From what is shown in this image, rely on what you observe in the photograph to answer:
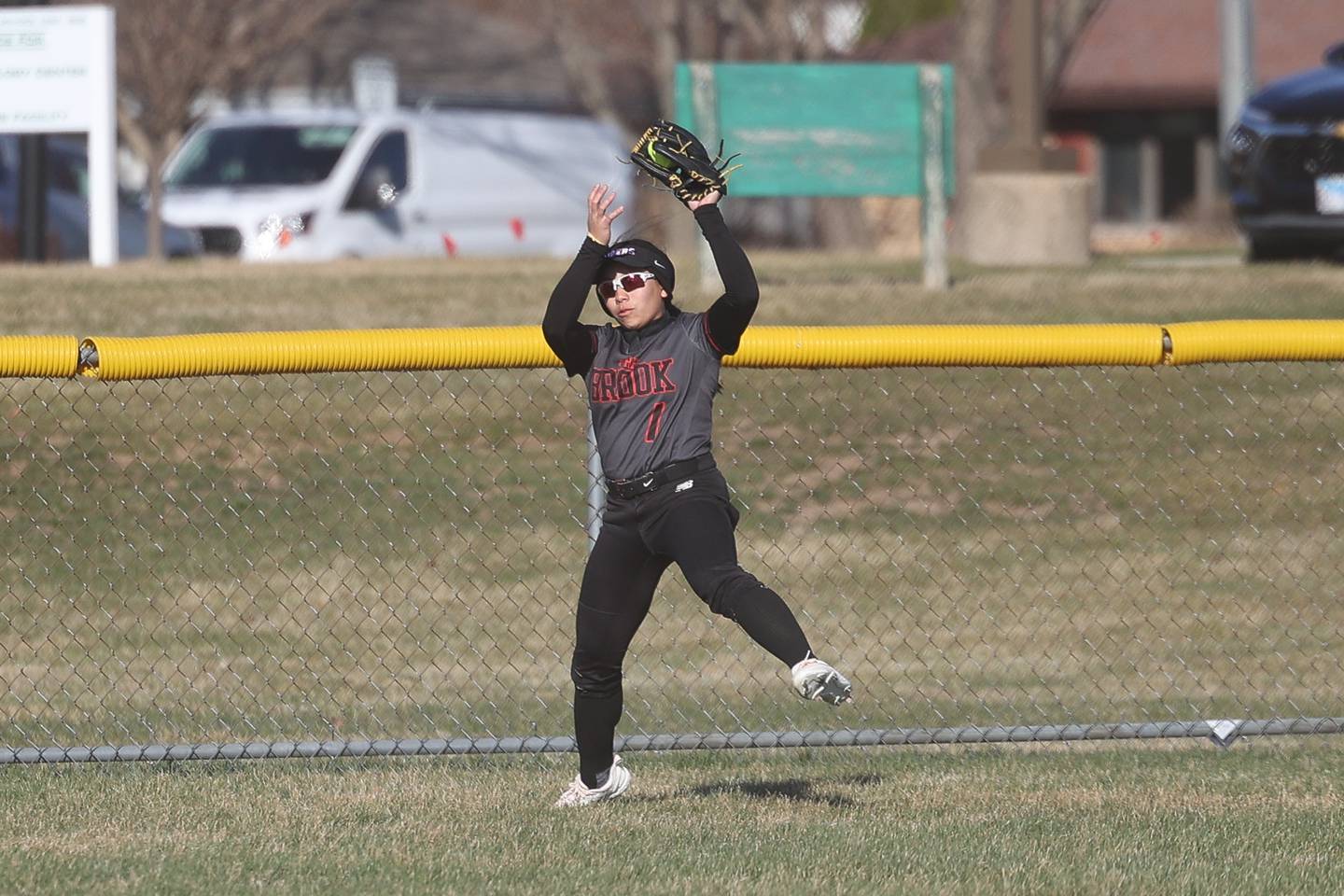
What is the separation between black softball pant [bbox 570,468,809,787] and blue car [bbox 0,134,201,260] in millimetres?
12417

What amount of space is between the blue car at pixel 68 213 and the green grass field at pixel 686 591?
6.48 metres

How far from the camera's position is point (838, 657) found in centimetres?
857

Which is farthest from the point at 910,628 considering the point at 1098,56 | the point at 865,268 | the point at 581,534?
the point at 1098,56

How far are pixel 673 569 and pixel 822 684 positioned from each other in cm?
411

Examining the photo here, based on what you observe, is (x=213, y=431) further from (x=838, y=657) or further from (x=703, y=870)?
(x=703, y=870)

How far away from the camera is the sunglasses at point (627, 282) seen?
18.3 feet

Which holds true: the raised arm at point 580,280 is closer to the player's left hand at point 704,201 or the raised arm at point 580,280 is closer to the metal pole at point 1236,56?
the player's left hand at point 704,201

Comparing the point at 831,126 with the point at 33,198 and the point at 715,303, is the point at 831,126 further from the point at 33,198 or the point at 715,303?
the point at 715,303

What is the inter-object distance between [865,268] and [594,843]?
954 cm

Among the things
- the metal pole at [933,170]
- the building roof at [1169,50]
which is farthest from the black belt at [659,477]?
the building roof at [1169,50]

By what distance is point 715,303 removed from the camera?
18.3 feet

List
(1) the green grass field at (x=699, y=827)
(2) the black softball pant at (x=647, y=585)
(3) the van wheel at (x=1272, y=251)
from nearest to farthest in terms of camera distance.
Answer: (1) the green grass field at (x=699, y=827) < (2) the black softball pant at (x=647, y=585) < (3) the van wheel at (x=1272, y=251)

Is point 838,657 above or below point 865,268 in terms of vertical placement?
below

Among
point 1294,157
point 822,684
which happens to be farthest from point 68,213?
point 822,684
